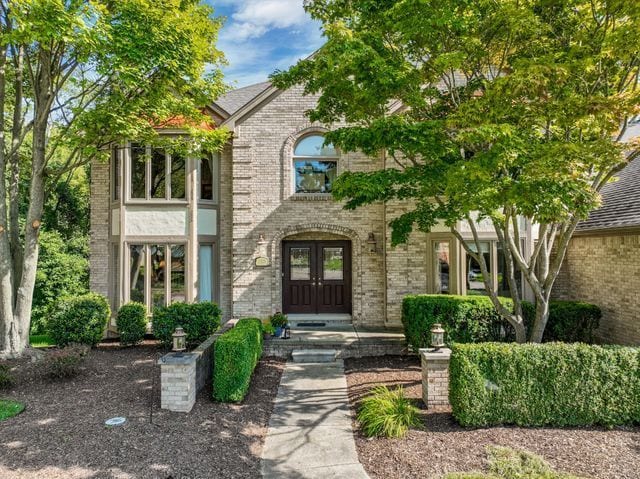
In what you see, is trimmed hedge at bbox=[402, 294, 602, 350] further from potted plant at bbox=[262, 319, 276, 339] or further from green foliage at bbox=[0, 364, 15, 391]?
green foliage at bbox=[0, 364, 15, 391]

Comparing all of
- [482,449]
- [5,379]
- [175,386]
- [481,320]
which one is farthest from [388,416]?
[5,379]

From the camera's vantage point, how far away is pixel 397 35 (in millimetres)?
7020

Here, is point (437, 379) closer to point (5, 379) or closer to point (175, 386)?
point (175, 386)

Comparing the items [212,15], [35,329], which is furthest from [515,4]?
[35,329]

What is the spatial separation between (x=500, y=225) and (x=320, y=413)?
16.2 ft

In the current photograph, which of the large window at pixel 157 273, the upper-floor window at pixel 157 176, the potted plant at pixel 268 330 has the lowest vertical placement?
Result: the potted plant at pixel 268 330

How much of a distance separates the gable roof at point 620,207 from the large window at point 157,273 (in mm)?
11153

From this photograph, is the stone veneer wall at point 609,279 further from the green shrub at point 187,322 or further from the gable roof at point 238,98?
the gable roof at point 238,98

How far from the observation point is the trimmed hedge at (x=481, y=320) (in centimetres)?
881

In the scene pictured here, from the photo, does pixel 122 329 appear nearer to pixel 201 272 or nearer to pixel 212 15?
pixel 201 272

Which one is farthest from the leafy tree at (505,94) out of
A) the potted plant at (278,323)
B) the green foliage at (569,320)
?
the potted plant at (278,323)

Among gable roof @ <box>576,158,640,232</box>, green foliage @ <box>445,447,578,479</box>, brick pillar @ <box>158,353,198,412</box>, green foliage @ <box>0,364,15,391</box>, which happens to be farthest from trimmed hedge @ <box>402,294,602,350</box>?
green foliage @ <box>0,364,15,391</box>

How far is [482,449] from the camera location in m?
4.94

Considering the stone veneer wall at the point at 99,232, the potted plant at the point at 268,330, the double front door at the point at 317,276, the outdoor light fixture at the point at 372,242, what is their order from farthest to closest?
1. the double front door at the point at 317,276
2. the stone veneer wall at the point at 99,232
3. the outdoor light fixture at the point at 372,242
4. the potted plant at the point at 268,330
